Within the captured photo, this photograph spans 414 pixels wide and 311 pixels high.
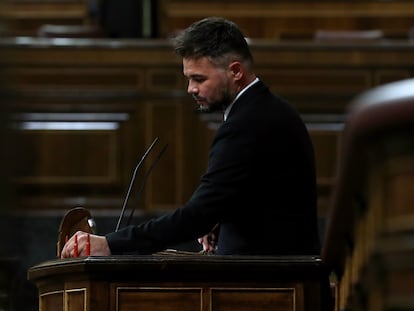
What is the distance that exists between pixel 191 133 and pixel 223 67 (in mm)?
3409

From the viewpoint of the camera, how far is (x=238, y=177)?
13.7ft

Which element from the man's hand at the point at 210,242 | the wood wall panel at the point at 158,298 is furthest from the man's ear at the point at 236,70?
the wood wall panel at the point at 158,298

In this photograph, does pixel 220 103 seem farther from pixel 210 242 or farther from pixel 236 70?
pixel 210 242

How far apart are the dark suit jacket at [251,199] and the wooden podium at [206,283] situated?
17 cm

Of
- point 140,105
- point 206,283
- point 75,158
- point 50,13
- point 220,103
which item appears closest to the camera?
point 206,283

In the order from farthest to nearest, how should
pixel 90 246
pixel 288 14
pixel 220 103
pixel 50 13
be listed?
pixel 50 13 → pixel 288 14 → pixel 220 103 → pixel 90 246

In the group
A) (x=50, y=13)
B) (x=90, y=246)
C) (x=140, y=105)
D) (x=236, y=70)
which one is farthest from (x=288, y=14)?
(x=90, y=246)

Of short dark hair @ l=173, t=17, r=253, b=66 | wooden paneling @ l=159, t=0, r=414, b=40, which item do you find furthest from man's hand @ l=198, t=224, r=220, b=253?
wooden paneling @ l=159, t=0, r=414, b=40

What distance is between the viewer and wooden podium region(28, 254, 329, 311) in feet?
13.0

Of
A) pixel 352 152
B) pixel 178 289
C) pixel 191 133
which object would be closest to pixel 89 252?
pixel 178 289

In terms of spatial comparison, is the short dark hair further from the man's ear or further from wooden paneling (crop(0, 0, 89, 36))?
wooden paneling (crop(0, 0, 89, 36))

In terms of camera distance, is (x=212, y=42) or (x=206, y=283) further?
(x=212, y=42)

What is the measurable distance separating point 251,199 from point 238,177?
0.08m

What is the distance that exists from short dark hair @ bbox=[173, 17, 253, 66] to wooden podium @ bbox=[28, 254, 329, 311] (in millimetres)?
730
